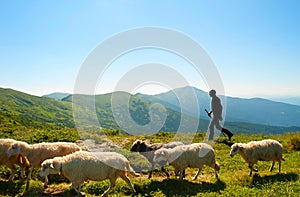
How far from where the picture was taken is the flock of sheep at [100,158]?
970 cm

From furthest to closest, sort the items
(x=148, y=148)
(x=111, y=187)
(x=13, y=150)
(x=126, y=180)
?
(x=148, y=148)
(x=13, y=150)
(x=126, y=180)
(x=111, y=187)

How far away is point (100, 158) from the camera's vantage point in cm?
992

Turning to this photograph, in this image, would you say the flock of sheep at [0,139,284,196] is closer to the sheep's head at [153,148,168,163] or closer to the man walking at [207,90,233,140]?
the sheep's head at [153,148,168,163]

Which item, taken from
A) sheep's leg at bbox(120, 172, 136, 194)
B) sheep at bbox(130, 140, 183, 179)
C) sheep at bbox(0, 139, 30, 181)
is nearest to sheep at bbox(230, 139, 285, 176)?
sheep at bbox(130, 140, 183, 179)

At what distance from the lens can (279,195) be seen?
9.20 metres

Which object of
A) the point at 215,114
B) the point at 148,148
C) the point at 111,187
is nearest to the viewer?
the point at 111,187

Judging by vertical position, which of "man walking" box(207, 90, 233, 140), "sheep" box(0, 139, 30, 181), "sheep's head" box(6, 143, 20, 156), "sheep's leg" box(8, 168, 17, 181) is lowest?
"sheep's leg" box(8, 168, 17, 181)

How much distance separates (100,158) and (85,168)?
0.66 meters

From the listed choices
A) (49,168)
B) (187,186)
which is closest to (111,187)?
(49,168)

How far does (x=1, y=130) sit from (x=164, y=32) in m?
15.5

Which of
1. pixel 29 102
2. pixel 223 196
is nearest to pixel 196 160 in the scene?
pixel 223 196

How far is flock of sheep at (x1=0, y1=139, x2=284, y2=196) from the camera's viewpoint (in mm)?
9695

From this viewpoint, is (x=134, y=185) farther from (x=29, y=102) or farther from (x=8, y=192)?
(x=29, y=102)

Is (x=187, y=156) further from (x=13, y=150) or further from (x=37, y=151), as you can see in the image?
(x=13, y=150)
